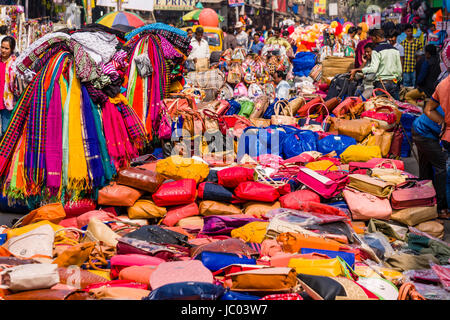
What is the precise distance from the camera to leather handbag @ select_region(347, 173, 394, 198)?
6031 millimetres

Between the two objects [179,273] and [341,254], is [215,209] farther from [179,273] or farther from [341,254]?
[179,273]

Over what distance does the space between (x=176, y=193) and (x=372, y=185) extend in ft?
7.14

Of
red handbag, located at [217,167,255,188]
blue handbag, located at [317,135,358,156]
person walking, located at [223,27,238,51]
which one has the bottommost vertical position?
red handbag, located at [217,167,255,188]

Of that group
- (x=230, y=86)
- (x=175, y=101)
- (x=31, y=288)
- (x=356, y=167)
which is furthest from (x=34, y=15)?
(x=31, y=288)

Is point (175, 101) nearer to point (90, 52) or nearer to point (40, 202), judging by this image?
point (90, 52)

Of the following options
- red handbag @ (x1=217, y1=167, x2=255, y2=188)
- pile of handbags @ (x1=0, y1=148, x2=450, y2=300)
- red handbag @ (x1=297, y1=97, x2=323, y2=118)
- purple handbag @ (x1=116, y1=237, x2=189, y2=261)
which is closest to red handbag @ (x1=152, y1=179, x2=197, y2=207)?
pile of handbags @ (x1=0, y1=148, x2=450, y2=300)

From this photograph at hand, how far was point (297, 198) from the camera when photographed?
5996mm

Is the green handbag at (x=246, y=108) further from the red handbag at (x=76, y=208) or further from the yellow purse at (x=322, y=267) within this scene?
the yellow purse at (x=322, y=267)

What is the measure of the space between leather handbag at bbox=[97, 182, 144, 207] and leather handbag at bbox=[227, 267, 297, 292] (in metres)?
2.73

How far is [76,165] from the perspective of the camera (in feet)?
20.4

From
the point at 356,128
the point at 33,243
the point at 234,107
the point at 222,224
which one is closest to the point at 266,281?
the point at 222,224

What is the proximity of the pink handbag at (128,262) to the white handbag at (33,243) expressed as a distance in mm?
627

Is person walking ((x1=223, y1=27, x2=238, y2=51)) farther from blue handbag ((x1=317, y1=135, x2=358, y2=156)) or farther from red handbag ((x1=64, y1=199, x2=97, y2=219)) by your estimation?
red handbag ((x1=64, y1=199, x2=97, y2=219))

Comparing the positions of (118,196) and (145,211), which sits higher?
(118,196)
